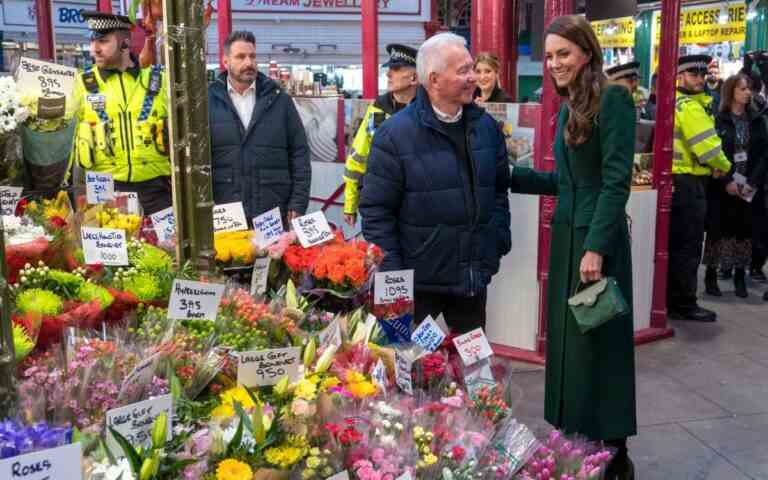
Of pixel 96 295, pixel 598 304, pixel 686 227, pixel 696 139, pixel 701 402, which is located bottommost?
pixel 701 402

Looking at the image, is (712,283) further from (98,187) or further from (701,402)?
(98,187)

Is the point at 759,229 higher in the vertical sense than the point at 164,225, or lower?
lower

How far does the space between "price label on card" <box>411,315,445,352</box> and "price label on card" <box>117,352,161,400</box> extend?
842 millimetres

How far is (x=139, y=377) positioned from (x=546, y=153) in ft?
11.2

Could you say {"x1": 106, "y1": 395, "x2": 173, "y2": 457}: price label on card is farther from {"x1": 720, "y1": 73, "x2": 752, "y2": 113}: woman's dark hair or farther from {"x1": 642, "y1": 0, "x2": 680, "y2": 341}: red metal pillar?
{"x1": 720, "y1": 73, "x2": 752, "y2": 113}: woman's dark hair

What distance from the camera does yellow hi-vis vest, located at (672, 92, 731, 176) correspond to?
239 inches

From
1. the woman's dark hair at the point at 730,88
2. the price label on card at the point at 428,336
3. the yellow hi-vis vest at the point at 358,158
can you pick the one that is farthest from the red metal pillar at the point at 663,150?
the price label on card at the point at 428,336

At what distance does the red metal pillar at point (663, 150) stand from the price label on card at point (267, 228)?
3.22 meters

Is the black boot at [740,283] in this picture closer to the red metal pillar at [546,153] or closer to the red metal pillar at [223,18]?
the red metal pillar at [546,153]

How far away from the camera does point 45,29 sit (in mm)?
9695

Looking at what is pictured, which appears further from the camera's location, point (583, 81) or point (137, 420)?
point (583, 81)

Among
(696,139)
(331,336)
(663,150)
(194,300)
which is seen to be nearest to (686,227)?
(696,139)

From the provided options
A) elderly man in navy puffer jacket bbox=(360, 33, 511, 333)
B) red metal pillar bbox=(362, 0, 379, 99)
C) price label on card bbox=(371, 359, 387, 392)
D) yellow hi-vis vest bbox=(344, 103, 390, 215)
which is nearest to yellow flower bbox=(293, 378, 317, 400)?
price label on card bbox=(371, 359, 387, 392)

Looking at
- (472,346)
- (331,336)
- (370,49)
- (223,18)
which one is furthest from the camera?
(223,18)
